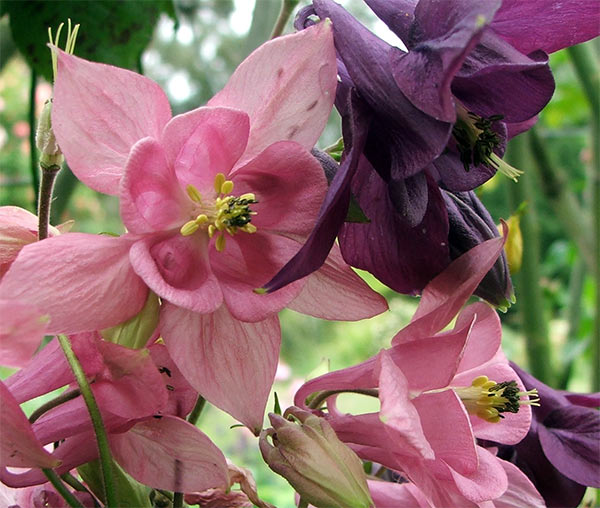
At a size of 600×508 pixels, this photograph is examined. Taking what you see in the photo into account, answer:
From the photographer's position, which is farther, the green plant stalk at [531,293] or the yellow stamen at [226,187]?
the green plant stalk at [531,293]

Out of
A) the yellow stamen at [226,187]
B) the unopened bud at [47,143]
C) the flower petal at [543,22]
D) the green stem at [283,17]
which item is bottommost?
the yellow stamen at [226,187]

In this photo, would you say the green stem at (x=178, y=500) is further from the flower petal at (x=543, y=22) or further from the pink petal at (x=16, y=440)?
the flower petal at (x=543, y=22)

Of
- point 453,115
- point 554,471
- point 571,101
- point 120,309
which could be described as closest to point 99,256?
point 120,309

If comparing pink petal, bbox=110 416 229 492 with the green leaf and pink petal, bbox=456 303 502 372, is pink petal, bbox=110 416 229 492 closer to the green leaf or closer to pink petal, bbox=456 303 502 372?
pink petal, bbox=456 303 502 372

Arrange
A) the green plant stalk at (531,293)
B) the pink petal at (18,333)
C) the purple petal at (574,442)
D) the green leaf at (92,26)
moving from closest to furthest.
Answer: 1. the pink petal at (18,333)
2. the purple petal at (574,442)
3. the green leaf at (92,26)
4. the green plant stalk at (531,293)

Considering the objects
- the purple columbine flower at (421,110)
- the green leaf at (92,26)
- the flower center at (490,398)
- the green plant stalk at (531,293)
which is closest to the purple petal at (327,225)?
the purple columbine flower at (421,110)

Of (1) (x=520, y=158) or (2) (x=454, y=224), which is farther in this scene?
(1) (x=520, y=158)

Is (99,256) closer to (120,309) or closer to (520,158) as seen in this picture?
(120,309)

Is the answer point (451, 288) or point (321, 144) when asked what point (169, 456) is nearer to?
point (451, 288)
